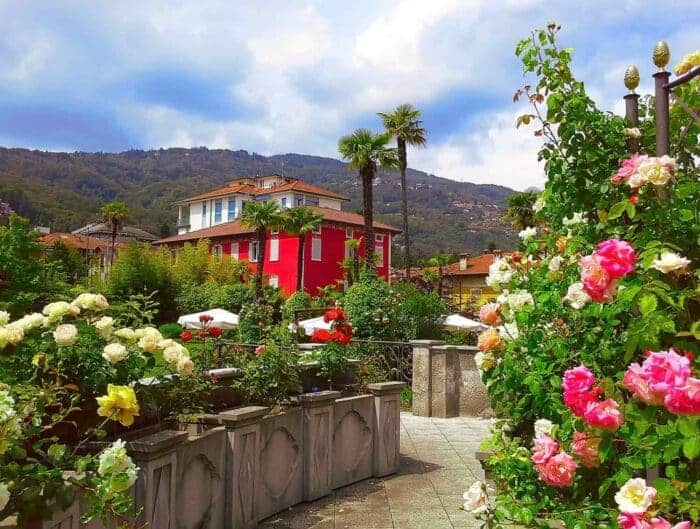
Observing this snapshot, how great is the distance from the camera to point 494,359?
364 centimetres

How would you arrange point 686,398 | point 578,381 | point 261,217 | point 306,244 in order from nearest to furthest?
1. point 686,398
2. point 578,381
3. point 261,217
4. point 306,244

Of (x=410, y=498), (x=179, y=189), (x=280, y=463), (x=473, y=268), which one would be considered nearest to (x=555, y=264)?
(x=280, y=463)

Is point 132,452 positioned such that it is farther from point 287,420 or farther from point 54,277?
point 54,277

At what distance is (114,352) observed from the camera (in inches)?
146

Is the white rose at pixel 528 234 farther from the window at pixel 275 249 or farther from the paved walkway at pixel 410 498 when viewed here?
the window at pixel 275 249

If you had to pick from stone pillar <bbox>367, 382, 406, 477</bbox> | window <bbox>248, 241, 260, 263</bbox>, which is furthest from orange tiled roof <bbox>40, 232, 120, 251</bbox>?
stone pillar <bbox>367, 382, 406, 477</bbox>

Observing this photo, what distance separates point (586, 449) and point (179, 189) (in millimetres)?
137272

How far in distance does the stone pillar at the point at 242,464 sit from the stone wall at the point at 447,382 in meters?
6.60

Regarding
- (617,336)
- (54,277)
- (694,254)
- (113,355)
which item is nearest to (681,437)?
(694,254)

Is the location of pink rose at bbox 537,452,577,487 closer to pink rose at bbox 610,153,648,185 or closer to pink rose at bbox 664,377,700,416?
pink rose at bbox 664,377,700,416

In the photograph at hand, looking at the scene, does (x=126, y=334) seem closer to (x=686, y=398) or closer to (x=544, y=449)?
(x=544, y=449)

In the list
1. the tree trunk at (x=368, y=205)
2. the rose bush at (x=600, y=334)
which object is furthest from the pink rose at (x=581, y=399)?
the tree trunk at (x=368, y=205)

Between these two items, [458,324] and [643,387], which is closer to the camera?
[643,387]

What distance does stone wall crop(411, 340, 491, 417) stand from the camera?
11.9m
